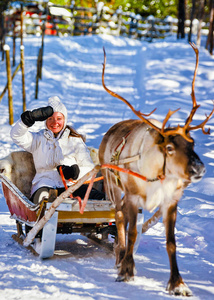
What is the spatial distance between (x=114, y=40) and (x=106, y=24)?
3941 millimetres

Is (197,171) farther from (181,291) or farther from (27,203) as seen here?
(27,203)

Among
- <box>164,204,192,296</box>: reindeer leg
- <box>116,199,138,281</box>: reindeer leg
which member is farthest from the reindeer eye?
<box>116,199,138,281</box>: reindeer leg

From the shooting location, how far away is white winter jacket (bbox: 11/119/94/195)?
4965 millimetres

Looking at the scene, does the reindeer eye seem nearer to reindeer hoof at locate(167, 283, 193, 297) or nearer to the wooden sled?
reindeer hoof at locate(167, 283, 193, 297)

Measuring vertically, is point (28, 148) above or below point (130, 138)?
below

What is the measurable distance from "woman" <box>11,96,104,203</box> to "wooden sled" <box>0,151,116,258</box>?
21cm

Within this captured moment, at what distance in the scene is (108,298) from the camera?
3.45 metres

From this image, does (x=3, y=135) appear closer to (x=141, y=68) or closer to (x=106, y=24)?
(x=141, y=68)

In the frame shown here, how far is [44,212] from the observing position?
4.31 m

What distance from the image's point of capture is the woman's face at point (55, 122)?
16.5 feet

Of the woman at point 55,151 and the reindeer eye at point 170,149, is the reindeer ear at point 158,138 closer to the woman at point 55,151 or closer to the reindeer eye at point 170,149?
the reindeer eye at point 170,149

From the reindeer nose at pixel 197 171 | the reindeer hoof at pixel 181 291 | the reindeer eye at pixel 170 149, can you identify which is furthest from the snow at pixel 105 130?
the reindeer eye at pixel 170 149

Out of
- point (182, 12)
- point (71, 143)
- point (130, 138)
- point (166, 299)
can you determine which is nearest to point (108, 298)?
point (166, 299)

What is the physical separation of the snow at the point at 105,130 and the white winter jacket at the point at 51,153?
0.72 metres
